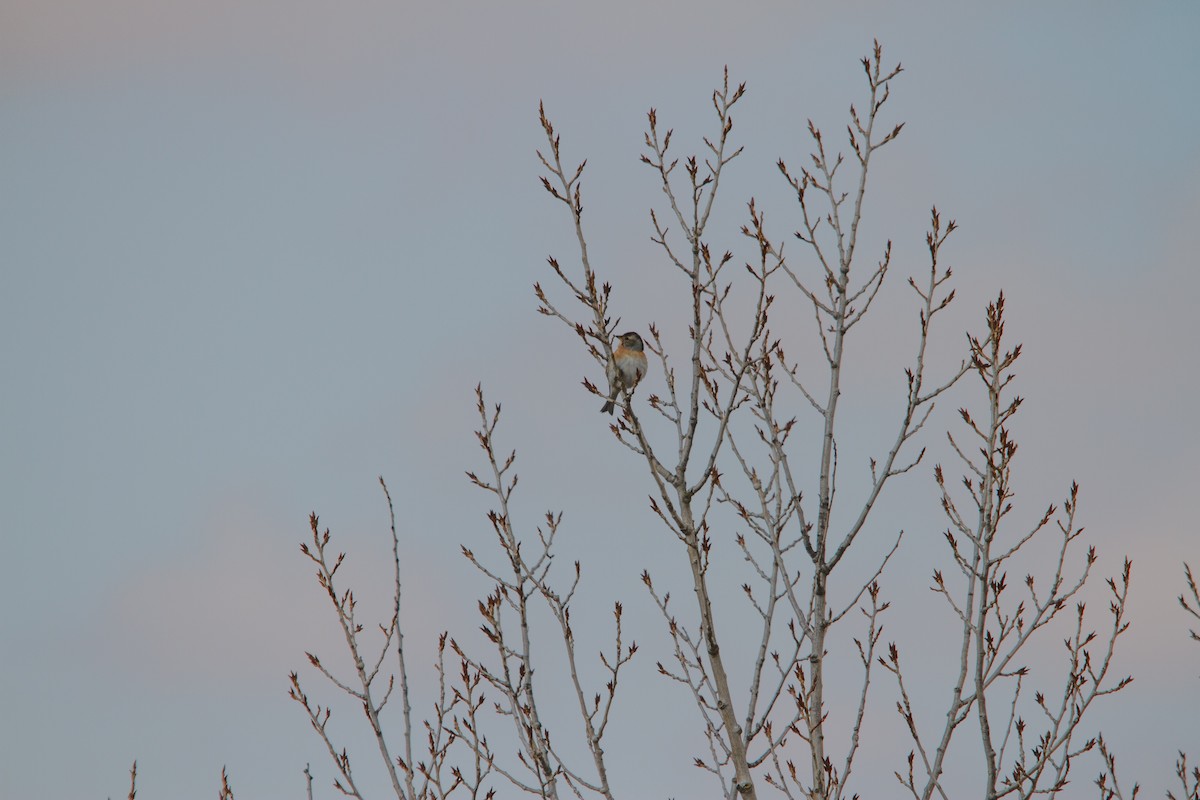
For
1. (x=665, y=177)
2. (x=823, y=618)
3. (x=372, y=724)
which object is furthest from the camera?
(x=665, y=177)

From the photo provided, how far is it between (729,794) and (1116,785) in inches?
124

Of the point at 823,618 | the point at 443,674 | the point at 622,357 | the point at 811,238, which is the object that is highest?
→ the point at 622,357

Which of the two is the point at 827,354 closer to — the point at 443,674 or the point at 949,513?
the point at 949,513

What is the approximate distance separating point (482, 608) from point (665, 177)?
8.18ft

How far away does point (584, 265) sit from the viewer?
529cm

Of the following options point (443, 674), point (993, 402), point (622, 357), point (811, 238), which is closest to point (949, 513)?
point (993, 402)

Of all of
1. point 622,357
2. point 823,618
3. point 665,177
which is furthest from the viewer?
point 622,357

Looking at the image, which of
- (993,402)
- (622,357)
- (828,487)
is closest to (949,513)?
(993,402)

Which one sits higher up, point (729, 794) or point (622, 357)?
point (622, 357)

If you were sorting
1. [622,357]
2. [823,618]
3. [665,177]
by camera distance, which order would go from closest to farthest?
[823,618], [665,177], [622,357]

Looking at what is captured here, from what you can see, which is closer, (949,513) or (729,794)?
(729,794)

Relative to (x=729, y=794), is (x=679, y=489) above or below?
above

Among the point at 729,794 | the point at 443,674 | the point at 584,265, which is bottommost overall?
the point at 729,794

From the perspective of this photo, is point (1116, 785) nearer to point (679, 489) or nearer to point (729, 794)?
point (729, 794)
